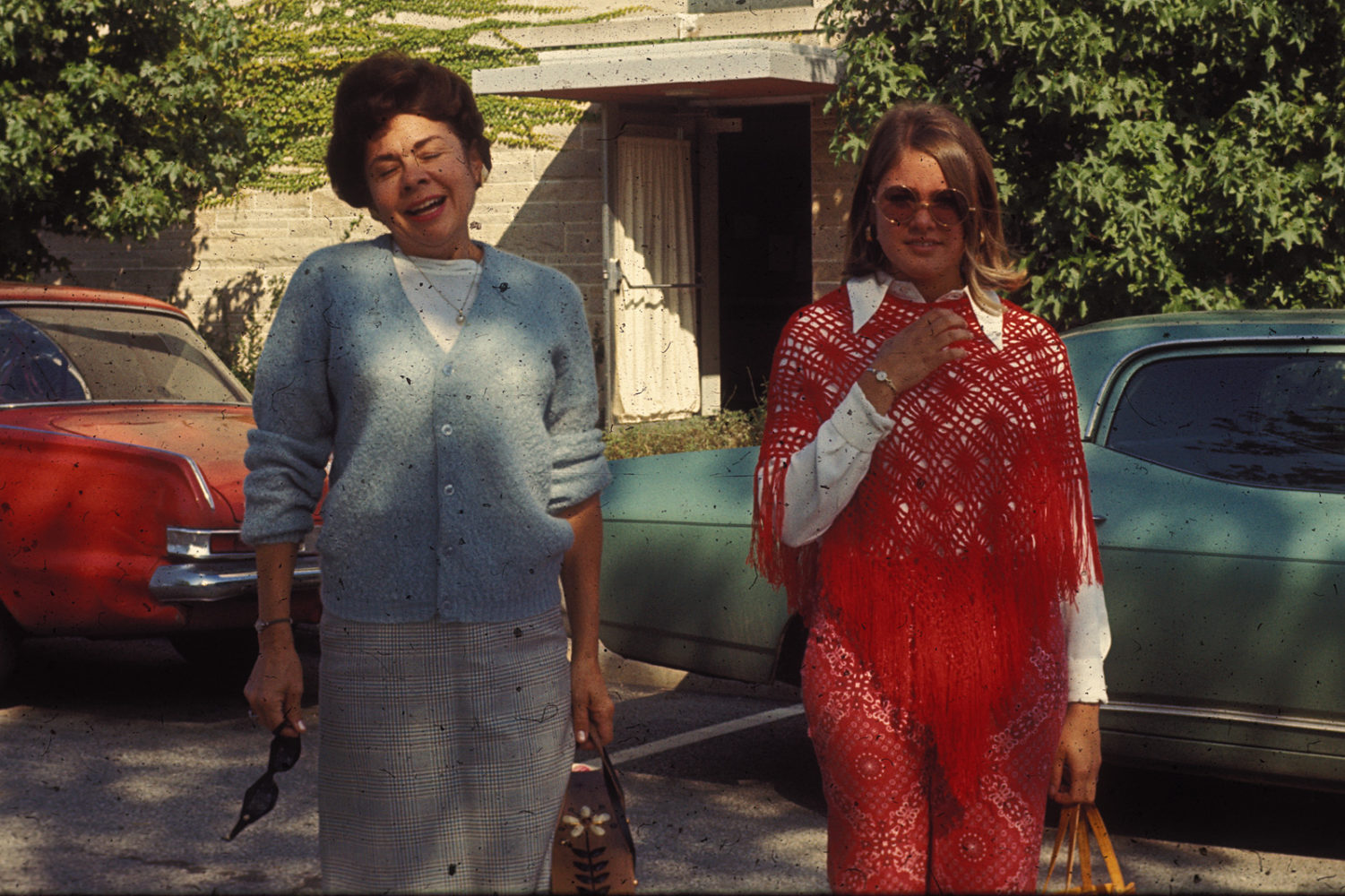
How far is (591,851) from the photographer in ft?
8.35

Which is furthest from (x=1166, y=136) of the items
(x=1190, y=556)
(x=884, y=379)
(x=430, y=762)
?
(x=430, y=762)

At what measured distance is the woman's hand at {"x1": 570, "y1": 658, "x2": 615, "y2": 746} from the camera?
265cm

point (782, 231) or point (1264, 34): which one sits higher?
point (1264, 34)

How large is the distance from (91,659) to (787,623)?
4185 mm

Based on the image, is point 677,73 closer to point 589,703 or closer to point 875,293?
point 875,293

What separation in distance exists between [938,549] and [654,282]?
10551 mm

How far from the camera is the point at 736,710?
6.48 metres

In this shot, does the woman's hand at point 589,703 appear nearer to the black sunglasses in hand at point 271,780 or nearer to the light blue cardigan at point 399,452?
the light blue cardigan at point 399,452

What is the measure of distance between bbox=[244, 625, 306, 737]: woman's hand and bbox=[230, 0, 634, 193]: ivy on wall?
11.1 m

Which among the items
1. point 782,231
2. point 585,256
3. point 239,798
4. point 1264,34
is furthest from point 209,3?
point 239,798

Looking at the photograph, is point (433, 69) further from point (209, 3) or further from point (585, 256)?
point (585, 256)

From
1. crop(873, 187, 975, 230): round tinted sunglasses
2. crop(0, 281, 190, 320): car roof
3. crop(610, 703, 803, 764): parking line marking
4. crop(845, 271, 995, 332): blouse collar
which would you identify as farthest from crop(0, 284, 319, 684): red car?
crop(873, 187, 975, 230): round tinted sunglasses

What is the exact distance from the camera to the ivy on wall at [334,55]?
528 inches

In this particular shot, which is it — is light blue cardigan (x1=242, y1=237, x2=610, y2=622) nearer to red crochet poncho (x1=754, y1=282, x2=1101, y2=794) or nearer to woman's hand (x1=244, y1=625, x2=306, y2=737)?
woman's hand (x1=244, y1=625, x2=306, y2=737)
